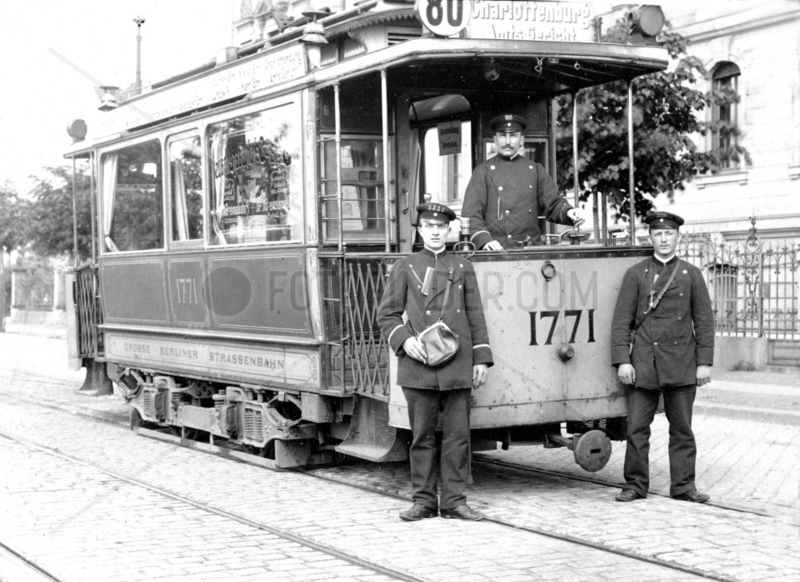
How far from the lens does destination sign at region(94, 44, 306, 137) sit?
8180 mm

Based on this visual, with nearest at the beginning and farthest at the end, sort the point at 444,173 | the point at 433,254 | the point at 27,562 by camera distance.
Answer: the point at 27,562, the point at 433,254, the point at 444,173

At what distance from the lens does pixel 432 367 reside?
6.21m

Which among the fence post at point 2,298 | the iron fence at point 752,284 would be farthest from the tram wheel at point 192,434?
the fence post at point 2,298

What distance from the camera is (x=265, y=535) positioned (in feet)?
19.3

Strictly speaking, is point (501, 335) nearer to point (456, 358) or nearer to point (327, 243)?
point (456, 358)

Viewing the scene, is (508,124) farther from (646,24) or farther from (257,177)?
(257,177)

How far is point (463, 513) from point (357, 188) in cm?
287

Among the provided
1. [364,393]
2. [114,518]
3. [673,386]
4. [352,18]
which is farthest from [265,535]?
[352,18]

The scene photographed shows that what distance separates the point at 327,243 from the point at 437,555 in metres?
3.19

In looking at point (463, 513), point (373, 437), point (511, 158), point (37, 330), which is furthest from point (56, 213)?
point (463, 513)

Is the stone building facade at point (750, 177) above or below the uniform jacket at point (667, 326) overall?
above

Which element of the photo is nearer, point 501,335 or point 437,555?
point 437,555

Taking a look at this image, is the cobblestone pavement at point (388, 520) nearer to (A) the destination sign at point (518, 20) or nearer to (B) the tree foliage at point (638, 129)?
(A) the destination sign at point (518, 20)

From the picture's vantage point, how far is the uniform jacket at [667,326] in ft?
21.7
